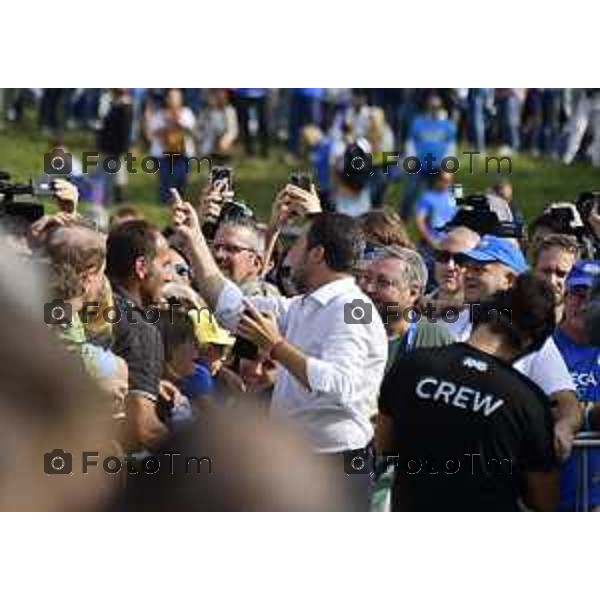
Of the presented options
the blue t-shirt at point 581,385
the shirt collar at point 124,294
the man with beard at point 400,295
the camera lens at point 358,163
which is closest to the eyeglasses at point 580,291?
the blue t-shirt at point 581,385

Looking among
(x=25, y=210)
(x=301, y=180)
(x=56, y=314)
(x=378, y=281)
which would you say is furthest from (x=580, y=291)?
(x=56, y=314)

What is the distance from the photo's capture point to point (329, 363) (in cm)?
505

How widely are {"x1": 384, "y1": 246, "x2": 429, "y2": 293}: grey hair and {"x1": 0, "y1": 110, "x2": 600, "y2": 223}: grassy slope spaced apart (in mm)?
314

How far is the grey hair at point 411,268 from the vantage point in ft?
17.1

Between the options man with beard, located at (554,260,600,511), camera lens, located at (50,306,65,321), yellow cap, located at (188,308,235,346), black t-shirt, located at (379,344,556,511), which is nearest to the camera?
camera lens, located at (50,306,65,321)

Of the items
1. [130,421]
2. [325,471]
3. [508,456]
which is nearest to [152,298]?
[130,421]

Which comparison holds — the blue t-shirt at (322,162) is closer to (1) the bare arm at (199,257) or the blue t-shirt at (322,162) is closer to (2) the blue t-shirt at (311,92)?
(2) the blue t-shirt at (311,92)

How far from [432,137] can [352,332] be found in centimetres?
99

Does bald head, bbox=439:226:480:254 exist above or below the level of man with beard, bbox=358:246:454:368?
above

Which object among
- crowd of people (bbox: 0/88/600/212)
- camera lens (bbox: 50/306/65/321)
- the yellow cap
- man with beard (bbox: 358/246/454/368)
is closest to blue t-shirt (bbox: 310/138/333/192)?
crowd of people (bbox: 0/88/600/212)

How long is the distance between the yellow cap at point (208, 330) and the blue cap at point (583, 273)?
1.20 meters

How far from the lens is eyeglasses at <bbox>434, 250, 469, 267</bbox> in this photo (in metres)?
5.30

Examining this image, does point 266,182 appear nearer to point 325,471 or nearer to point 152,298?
point 152,298

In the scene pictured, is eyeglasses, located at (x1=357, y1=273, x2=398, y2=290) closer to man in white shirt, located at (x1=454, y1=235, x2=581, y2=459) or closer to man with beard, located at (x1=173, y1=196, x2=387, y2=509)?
man with beard, located at (x1=173, y1=196, x2=387, y2=509)
